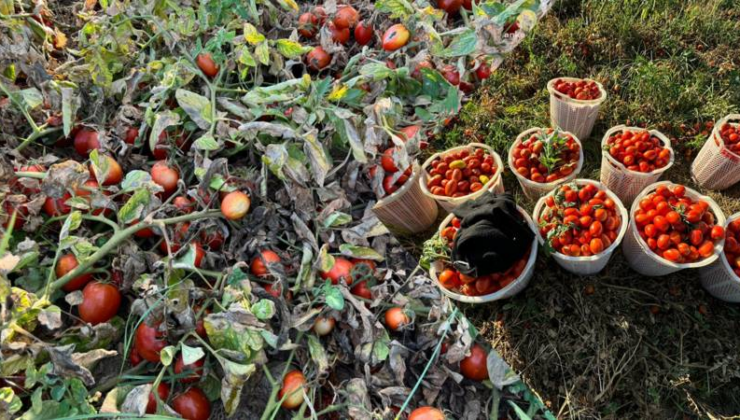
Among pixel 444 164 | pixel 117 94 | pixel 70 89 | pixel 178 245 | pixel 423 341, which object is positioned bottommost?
pixel 423 341

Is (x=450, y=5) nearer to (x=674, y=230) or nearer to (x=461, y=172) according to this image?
(x=461, y=172)

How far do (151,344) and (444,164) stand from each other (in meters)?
1.26

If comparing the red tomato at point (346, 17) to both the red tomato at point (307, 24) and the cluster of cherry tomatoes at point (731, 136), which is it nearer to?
the red tomato at point (307, 24)

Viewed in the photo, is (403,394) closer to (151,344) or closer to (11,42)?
(151,344)

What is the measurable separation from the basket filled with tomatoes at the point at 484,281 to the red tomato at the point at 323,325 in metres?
Result: 0.42

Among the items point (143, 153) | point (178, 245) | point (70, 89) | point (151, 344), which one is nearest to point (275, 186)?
point (178, 245)

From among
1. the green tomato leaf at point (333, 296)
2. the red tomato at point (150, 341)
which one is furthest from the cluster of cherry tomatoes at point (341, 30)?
the red tomato at point (150, 341)

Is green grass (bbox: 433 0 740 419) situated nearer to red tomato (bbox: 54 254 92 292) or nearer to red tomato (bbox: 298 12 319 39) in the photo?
red tomato (bbox: 298 12 319 39)

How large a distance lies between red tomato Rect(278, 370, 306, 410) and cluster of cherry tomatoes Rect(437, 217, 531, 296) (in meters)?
0.62

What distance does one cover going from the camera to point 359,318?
5.31 ft

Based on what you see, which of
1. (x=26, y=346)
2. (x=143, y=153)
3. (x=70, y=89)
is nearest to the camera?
(x=26, y=346)

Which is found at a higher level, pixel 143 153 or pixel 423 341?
pixel 143 153

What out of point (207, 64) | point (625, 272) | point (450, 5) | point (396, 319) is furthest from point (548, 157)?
point (207, 64)

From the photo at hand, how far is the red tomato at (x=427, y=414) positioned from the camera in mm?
1422
